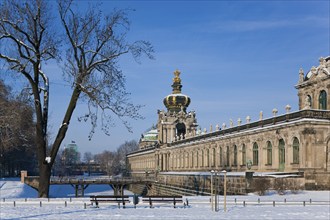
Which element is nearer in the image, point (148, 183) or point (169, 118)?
point (148, 183)

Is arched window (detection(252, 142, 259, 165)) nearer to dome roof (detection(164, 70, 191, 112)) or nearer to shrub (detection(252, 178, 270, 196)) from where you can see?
shrub (detection(252, 178, 270, 196))

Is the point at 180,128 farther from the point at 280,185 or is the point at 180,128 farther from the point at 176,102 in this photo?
the point at 280,185

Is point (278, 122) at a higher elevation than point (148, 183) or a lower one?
higher

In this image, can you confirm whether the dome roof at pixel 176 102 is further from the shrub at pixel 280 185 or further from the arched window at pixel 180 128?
the shrub at pixel 280 185

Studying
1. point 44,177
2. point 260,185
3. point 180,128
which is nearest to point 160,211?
point 44,177

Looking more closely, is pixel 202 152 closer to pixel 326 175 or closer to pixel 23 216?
pixel 326 175

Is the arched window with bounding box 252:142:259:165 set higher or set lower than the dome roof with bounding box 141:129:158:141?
lower

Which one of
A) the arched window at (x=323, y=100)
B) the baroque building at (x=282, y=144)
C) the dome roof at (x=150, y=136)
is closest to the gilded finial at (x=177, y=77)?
the baroque building at (x=282, y=144)

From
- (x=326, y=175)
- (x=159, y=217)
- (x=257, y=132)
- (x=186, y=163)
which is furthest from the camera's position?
(x=186, y=163)

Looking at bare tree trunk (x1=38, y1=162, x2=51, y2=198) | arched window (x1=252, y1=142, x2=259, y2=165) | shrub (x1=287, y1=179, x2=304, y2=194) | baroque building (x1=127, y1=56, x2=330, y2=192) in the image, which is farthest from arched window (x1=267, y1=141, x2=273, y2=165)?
bare tree trunk (x1=38, y1=162, x2=51, y2=198)

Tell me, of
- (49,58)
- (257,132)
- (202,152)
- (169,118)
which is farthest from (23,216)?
(169,118)

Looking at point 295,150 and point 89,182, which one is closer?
point 295,150

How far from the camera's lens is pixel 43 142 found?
27.0 m

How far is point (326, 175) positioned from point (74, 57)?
2342 cm
